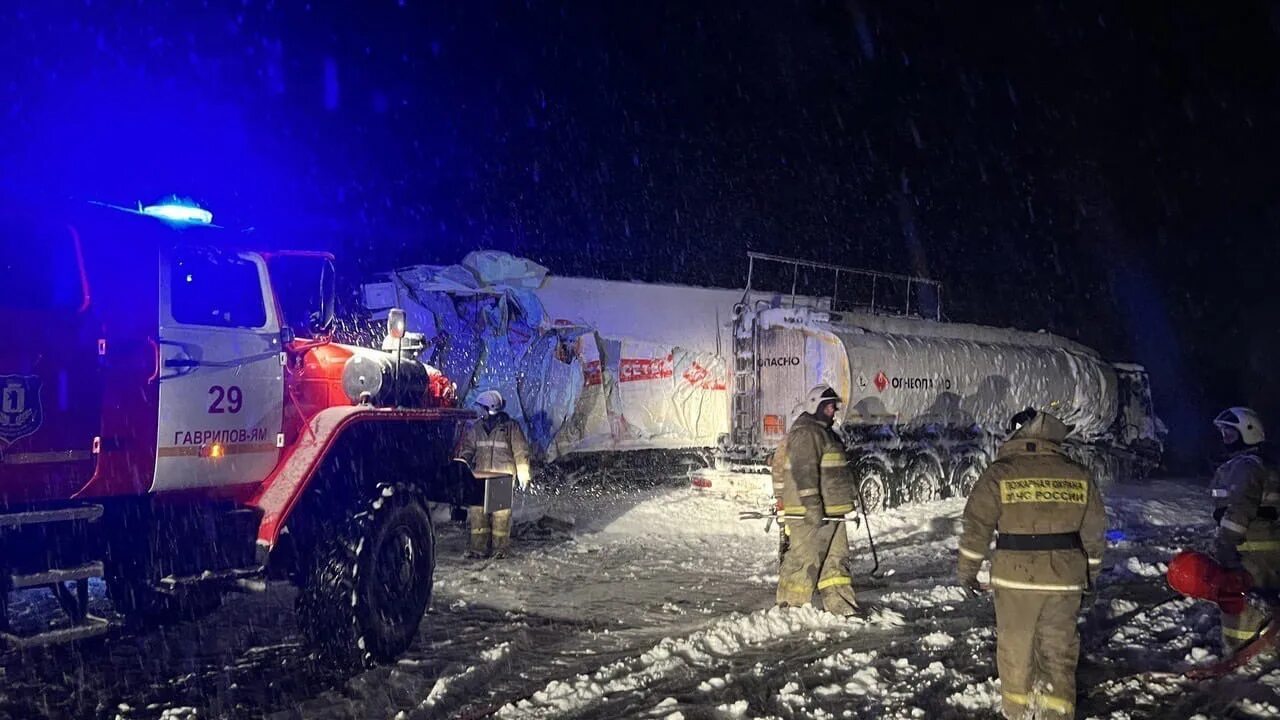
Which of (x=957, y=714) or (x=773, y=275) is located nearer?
(x=957, y=714)

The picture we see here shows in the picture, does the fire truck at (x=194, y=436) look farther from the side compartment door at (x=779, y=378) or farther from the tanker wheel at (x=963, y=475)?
the tanker wheel at (x=963, y=475)

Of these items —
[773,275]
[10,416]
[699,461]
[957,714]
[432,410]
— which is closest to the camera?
[10,416]

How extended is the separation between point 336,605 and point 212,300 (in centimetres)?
202

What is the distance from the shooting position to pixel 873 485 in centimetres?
1394

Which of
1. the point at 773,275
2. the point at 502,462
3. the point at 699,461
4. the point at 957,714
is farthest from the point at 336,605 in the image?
the point at 773,275

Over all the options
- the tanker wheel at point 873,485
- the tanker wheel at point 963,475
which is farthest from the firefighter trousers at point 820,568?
the tanker wheel at point 963,475

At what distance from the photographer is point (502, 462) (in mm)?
10570

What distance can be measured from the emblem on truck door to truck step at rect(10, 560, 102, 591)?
67 centimetres

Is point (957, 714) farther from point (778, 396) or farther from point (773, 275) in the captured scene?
point (773, 275)

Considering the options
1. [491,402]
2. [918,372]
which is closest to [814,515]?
[491,402]

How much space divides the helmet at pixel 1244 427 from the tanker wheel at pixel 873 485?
7387mm

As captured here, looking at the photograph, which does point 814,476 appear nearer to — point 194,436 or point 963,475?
point 194,436

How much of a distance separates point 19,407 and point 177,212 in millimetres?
1509

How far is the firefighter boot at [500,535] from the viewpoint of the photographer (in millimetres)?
10094
